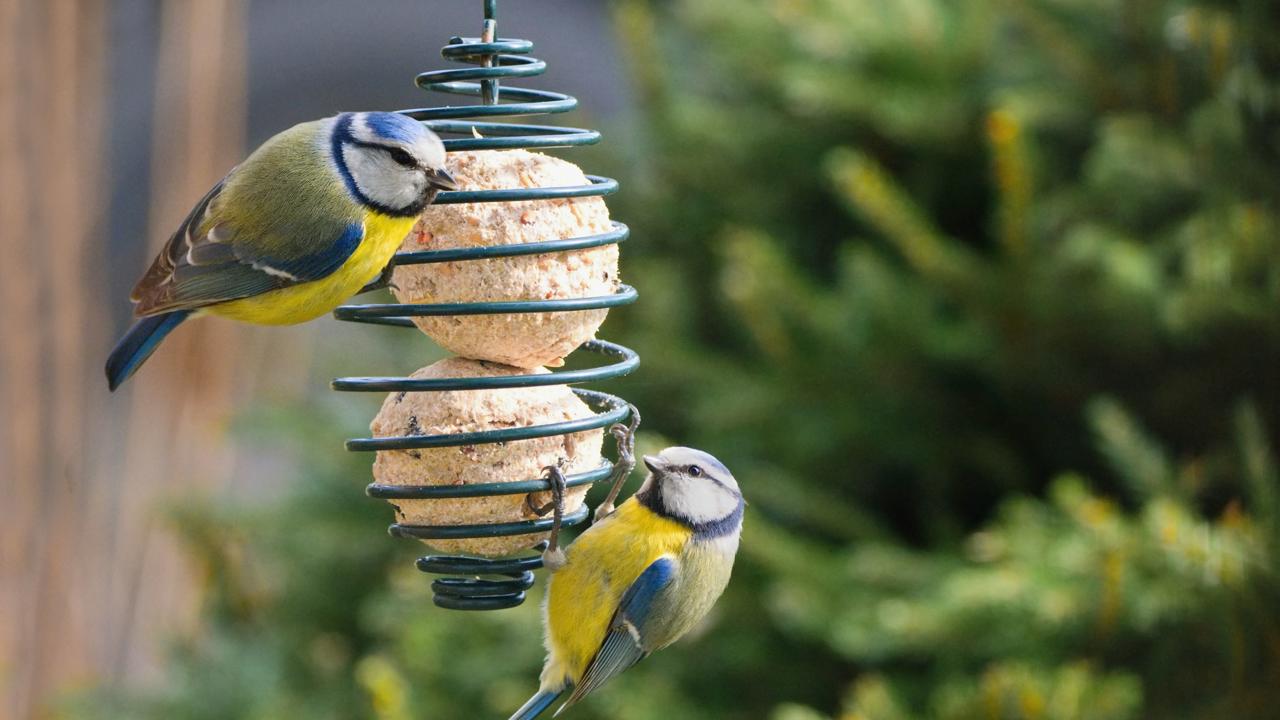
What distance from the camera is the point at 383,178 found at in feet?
5.19

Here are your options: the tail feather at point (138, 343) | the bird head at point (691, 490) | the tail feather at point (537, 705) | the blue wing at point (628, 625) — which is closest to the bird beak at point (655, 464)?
the bird head at point (691, 490)

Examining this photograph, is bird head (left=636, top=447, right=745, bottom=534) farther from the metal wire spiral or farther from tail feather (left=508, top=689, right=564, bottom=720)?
tail feather (left=508, top=689, right=564, bottom=720)

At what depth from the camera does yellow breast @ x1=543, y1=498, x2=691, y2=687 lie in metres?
1.88

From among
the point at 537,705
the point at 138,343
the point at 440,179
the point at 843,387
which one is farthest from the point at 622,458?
the point at 843,387

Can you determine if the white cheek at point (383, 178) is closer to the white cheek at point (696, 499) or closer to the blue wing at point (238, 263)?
the blue wing at point (238, 263)

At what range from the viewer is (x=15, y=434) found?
11.2 feet

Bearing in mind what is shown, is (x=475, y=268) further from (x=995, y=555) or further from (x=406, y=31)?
(x=406, y=31)

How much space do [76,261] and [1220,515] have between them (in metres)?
2.71

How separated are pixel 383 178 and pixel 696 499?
2.06 feet

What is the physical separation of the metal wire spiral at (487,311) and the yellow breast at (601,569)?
131 millimetres

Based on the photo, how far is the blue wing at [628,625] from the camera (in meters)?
1.88

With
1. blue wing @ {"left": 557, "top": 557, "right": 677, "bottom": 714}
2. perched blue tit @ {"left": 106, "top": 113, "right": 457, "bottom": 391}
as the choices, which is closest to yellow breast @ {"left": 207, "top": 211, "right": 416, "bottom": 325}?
perched blue tit @ {"left": 106, "top": 113, "right": 457, "bottom": 391}

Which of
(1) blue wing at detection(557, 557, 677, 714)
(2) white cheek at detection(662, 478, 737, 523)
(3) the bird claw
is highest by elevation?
(2) white cheek at detection(662, 478, 737, 523)

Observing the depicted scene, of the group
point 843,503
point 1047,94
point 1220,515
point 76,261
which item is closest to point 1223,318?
point 1220,515
